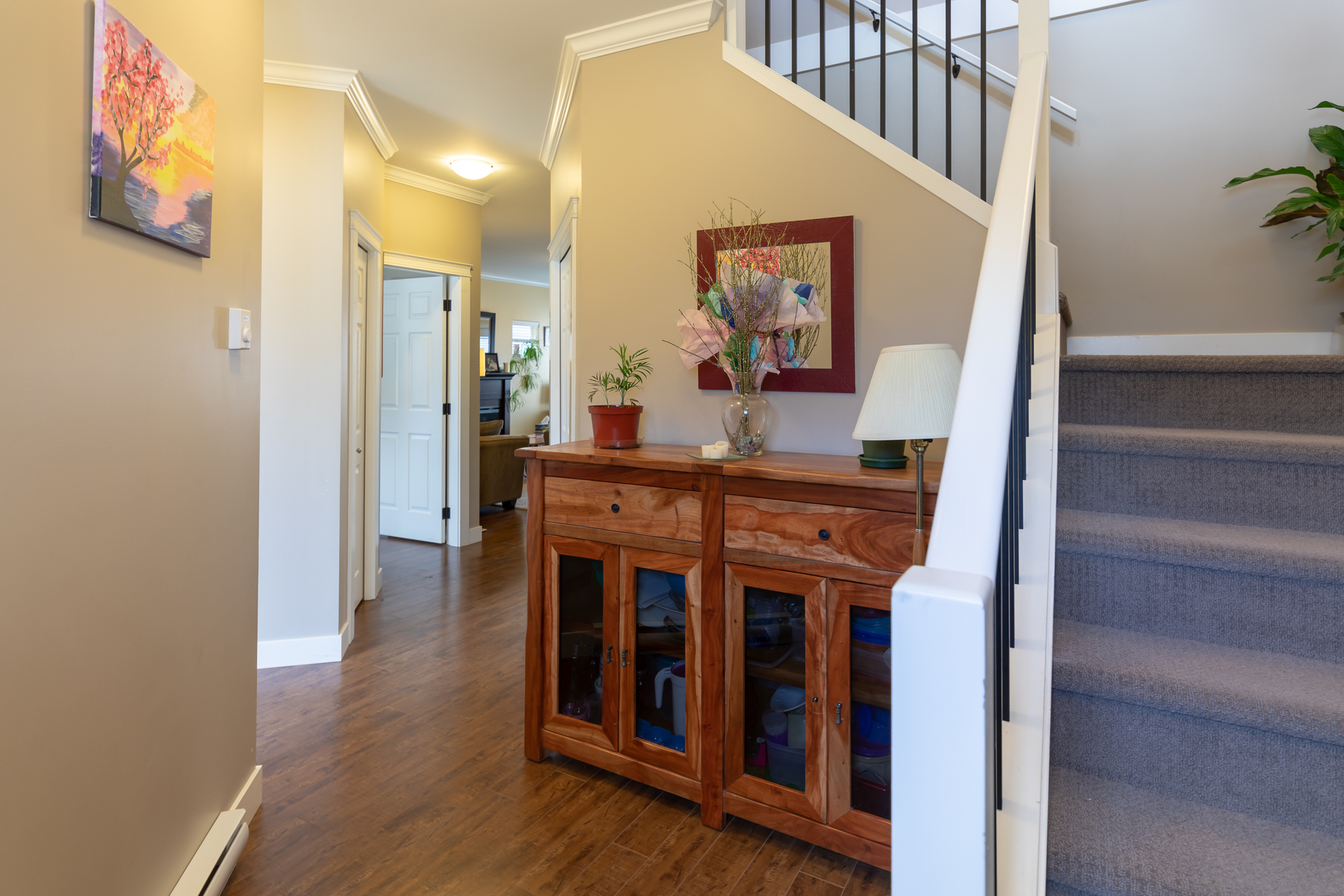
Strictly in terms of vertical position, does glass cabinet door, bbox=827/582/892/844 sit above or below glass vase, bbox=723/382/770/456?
below

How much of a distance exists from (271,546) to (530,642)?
5.33ft

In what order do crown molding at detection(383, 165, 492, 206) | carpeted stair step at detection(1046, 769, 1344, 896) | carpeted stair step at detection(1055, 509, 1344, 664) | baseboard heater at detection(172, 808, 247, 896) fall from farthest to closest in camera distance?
crown molding at detection(383, 165, 492, 206) → baseboard heater at detection(172, 808, 247, 896) → carpeted stair step at detection(1055, 509, 1344, 664) → carpeted stair step at detection(1046, 769, 1344, 896)

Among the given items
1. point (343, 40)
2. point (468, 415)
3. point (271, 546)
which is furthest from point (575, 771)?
point (468, 415)

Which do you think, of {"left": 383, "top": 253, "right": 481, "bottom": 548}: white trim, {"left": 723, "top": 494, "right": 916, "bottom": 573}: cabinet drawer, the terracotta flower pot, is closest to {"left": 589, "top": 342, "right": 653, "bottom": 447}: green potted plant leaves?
the terracotta flower pot

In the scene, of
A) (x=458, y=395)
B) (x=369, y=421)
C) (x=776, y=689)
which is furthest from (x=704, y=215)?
(x=458, y=395)

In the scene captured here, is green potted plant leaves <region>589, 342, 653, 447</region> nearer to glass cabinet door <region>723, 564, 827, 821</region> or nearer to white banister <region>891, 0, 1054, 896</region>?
glass cabinet door <region>723, 564, 827, 821</region>

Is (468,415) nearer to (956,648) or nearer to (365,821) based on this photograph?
(365,821)

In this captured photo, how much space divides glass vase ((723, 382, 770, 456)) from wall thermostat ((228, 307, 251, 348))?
1370mm

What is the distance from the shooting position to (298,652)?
3.19m

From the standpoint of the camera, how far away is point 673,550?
2.06 metres

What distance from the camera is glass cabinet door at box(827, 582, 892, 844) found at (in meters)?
1.77

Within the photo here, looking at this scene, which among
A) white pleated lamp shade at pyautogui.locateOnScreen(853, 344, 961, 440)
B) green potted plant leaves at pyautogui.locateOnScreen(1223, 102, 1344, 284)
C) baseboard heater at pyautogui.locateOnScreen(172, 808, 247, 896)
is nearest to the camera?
white pleated lamp shade at pyautogui.locateOnScreen(853, 344, 961, 440)

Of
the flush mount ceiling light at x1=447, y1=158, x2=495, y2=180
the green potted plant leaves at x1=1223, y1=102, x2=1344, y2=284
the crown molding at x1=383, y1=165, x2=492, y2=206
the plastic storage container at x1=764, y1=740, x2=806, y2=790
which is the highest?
the crown molding at x1=383, y1=165, x2=492, y2=206

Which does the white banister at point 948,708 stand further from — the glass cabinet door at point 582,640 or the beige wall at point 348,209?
the beige wall at point 348,209
